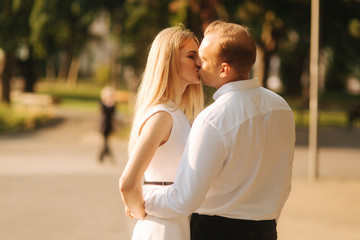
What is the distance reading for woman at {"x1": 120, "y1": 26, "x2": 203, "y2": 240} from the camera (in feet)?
7.86

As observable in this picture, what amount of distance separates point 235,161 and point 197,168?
18cm

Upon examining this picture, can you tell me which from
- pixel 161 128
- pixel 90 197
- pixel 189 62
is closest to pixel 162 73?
pixel 189 62

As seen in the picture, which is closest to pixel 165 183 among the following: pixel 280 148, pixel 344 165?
pixel 280 148

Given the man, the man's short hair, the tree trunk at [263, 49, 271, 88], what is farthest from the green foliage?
the man's short hair

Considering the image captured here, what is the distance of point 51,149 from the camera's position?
1573cm

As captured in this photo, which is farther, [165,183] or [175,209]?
[165,183]

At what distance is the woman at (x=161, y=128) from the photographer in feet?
7.86

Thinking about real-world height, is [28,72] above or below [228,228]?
above

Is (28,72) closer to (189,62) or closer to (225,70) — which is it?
(189,62)

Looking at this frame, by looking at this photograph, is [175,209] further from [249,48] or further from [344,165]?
[344,165]

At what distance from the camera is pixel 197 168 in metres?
2.21

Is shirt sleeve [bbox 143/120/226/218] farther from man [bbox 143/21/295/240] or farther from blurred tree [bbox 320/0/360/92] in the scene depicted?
blurred tree [bbox 320/0/360/92]

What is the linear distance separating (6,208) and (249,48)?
6.38 meters

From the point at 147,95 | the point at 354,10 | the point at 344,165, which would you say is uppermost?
the point at 354,10
